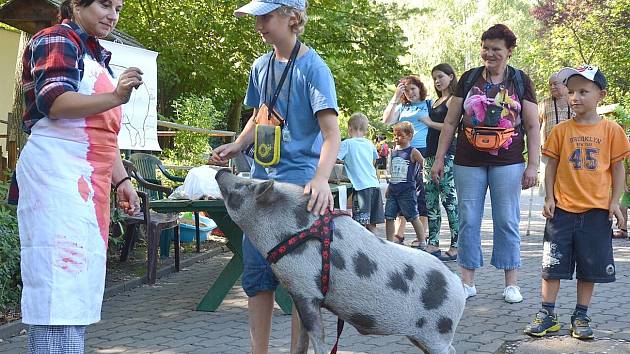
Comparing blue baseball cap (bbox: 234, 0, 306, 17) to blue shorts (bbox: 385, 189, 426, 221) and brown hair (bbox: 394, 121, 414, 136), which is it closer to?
brown hair (bbox: 394, 121, 414, 136)

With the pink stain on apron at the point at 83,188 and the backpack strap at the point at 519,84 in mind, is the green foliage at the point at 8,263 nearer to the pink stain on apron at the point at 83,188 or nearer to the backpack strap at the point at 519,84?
the pink stain on apron at the point at 83,188

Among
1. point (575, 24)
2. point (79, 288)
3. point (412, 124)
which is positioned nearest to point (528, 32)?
point (575, 24)

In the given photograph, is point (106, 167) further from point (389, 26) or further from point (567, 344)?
point (389, 26)

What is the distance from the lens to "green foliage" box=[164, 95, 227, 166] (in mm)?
15711

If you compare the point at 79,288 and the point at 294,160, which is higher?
the point at 294,160

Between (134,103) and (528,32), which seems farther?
(528,32)

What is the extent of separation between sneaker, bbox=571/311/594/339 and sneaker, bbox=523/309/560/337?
122 mm

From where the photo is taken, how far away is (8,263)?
602 cm

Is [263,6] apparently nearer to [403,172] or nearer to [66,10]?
[66,10]

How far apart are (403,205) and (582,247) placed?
14.6 feet

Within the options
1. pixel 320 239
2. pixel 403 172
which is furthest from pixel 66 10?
pixel 403 172

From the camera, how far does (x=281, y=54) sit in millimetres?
4031

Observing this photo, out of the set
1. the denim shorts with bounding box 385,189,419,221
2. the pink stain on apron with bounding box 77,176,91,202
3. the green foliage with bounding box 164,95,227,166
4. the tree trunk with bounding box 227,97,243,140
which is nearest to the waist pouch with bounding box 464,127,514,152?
the denim shorts with bounding box 385,189,419,221

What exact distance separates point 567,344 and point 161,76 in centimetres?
1306
